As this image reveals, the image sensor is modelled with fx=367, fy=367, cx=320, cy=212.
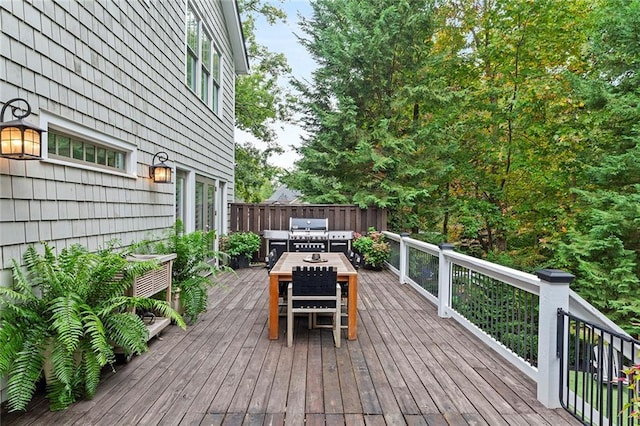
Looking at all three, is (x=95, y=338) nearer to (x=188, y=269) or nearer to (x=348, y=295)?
(x=188, y=269)

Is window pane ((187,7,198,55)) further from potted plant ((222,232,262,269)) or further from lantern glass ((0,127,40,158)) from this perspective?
lantern glass ((0,127,40,158))

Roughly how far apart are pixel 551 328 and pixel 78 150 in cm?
421

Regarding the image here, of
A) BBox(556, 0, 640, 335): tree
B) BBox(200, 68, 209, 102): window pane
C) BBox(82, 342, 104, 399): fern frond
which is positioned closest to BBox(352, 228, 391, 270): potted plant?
BBox(556, 0, 640, 335): tree

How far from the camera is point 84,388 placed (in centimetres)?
260

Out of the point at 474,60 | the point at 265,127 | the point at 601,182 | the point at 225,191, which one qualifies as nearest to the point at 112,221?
the point at 225,191

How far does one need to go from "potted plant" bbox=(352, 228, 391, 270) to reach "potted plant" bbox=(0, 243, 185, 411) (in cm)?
582

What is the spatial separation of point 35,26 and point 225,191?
20.8ft

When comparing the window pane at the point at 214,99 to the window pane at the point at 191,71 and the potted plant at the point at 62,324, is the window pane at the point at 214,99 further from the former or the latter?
the potted plant at the point at 62,324

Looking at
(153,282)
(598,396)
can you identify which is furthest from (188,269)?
(598,396)

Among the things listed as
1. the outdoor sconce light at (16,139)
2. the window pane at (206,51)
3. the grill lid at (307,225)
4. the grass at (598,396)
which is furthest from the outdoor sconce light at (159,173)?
the grass at (598,396)

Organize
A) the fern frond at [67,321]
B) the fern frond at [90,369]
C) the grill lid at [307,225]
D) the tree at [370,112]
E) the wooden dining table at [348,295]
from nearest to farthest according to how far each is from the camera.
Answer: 1. the fern frond at [67,321]
2. the fern frond at [90,369]
3. the wooden dining table at [348,295]
4. the grill lid at [307,225]
5. the tree at [370,112]

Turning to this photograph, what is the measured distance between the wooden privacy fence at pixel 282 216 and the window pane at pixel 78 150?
225 inches

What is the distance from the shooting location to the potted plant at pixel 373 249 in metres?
8.30

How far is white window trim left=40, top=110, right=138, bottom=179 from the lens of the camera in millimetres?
2908
